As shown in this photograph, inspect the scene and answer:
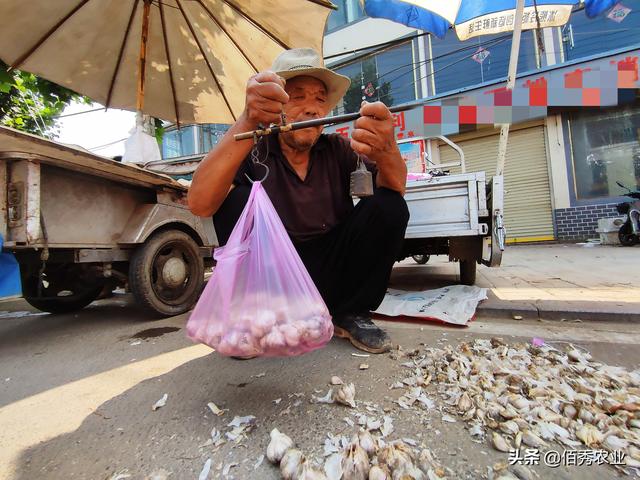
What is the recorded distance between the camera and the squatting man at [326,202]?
1.66 metres

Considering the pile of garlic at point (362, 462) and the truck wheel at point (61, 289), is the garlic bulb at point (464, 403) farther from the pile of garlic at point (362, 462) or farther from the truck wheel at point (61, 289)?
the truck wheel at point (61, 289)

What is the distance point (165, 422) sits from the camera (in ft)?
3.93

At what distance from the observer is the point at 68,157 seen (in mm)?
2146

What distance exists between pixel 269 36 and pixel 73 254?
97.4 inches

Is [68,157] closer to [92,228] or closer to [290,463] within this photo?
[92,228]

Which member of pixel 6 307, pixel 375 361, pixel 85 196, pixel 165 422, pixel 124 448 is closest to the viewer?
pixel 124 448

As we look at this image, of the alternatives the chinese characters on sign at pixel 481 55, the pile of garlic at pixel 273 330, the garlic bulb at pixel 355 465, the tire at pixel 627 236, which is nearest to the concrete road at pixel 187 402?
the garlic bulb at pixel 355 465

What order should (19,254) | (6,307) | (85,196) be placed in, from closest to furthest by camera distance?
(19,254), (85,196), (6,307)

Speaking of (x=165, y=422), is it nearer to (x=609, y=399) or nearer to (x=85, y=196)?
(x=609, y=399)

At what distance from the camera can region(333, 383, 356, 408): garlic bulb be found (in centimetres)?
123

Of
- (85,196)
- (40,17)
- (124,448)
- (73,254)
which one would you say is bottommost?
(124,448)

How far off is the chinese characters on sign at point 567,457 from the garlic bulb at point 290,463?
23.7 inches

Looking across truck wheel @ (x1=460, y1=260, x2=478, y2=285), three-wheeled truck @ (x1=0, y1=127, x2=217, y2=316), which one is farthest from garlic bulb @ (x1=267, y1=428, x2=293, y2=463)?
truck wheel @ (x1=460, y1=260, x2=478, y2=285)

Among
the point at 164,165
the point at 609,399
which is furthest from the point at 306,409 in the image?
the point at 164,165
